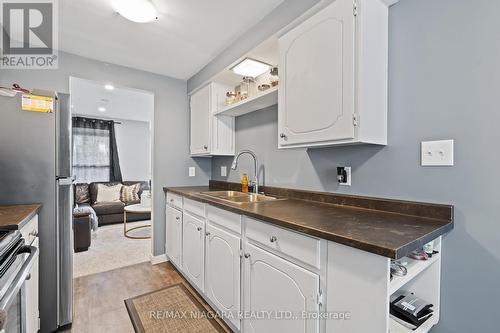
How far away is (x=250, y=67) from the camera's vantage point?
1.99 metres

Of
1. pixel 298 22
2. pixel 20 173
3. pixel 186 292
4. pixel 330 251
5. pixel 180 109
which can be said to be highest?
pixel 298 22

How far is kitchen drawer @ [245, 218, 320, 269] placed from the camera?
0.95 metres

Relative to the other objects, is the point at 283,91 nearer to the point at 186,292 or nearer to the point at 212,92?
the point at 212,92

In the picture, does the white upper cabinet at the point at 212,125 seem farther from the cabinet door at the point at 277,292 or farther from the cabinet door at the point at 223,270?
the cabinet door at the point at 277,292

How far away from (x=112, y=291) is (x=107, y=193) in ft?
10.4

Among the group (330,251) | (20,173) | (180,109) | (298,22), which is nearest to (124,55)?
(180,109)

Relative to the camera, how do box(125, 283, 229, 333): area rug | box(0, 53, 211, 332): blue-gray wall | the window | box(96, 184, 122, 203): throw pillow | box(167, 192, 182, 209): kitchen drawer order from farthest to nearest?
1. the window
2. box(96, 184, 122, 203): throw pillow
3. box(167, 192, 182, 209): kitchen drawer
4. box(0, 53, 211, 332): blue-gray wall
5. box(125, 283, 229, 333): area rug

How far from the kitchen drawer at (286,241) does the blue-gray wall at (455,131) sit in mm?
616

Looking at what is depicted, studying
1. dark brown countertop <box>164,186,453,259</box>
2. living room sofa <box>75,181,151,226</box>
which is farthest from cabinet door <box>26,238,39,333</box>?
living room sofa <box>75,181,151,226</box>

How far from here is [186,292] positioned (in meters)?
2.04

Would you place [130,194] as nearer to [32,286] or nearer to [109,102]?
[109,102]

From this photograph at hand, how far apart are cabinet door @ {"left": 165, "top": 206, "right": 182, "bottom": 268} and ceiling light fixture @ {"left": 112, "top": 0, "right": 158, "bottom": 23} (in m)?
1.69

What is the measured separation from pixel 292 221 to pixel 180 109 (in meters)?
2.39

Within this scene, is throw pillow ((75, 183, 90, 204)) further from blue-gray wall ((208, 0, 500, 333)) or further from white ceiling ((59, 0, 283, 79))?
blue-gray wall ((208, 0, 500, 333))
